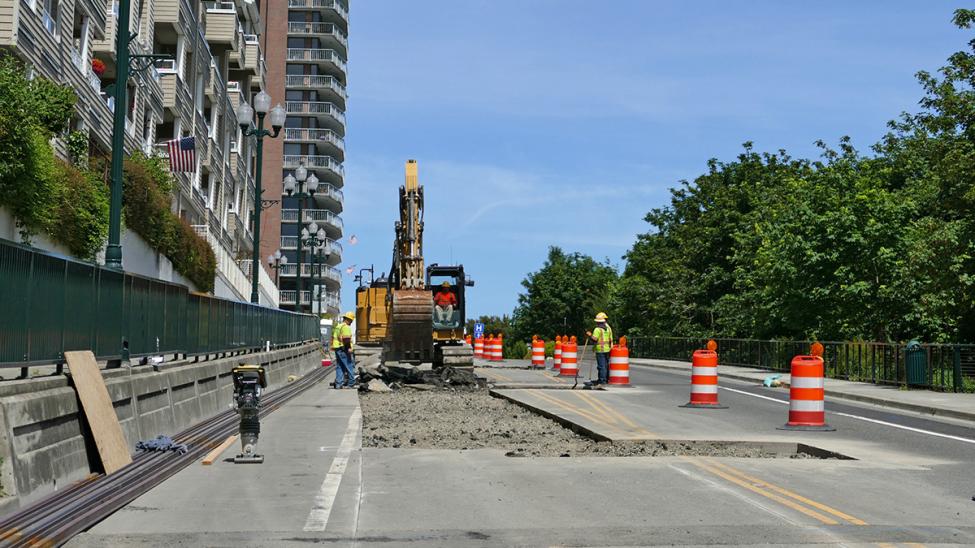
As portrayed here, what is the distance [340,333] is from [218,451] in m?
15.6

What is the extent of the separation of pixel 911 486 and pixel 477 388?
19.9 metres

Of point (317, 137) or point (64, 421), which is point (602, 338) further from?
point (317, 137)

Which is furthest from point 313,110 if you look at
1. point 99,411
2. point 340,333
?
point 99,411

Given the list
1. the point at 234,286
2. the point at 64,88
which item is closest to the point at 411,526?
the point at 64,88

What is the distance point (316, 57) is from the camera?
114 meters

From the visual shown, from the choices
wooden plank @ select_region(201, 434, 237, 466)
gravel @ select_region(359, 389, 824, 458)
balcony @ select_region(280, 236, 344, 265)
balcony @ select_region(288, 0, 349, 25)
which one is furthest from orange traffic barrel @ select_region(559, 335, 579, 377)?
balcony @ select_region(288, 0, 349, 25)

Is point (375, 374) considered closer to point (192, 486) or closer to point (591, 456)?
point (591, 456)

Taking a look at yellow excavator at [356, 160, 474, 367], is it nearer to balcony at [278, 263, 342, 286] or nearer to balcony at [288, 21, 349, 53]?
balcony at [278, 263, 342, 286]

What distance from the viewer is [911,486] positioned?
1134 cm

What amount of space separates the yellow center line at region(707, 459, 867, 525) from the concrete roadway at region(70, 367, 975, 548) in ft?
0.06

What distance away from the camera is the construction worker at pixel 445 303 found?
3553 centimetres

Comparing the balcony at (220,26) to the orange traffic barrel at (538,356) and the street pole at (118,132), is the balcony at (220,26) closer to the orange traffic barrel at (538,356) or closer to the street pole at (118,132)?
the orange traffic barrel at (538,356)

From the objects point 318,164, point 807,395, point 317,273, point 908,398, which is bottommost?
point 908,398

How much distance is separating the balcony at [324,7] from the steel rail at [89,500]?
337 feet
